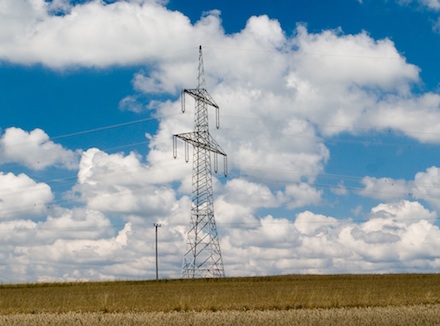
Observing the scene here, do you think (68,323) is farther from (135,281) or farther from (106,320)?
(135,281)

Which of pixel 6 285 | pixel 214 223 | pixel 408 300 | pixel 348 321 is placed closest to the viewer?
pixel 348 321

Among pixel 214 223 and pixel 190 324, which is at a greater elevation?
pixel 214 223

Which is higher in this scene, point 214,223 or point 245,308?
point 214,223

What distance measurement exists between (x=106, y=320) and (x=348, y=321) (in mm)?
10752

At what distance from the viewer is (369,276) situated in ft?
329

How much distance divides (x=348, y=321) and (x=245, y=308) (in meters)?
12.0

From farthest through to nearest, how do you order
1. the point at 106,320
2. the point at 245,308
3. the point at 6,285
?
the point at 6,285 < the point at 245,308 < the point at 106,320

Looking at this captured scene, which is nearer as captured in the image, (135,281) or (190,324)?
(190,324)

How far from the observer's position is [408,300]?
45719mm

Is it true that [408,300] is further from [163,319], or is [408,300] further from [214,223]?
[214,223]

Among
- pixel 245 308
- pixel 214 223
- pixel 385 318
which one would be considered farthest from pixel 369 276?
pixel 385 318

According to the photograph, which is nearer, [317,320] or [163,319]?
[317,320]

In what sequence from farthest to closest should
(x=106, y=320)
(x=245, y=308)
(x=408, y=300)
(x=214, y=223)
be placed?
(x=214, y=223) < (x=408, y=300) < (x=245, y=308) < (x=106, y=320)

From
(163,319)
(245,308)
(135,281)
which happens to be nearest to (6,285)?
(135,281)
